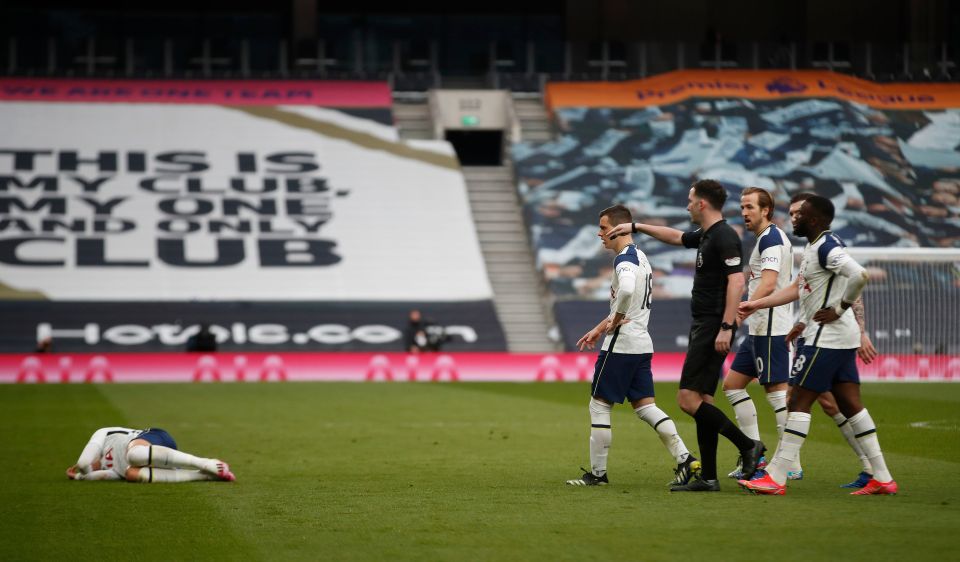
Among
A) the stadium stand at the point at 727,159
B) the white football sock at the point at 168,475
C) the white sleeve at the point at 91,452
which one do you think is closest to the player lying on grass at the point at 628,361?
the white football sock at the point at 168,475

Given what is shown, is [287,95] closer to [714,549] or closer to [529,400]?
[529,400]

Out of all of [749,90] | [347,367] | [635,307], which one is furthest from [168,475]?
[749,90]

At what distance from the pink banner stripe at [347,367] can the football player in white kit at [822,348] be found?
60.2 feet

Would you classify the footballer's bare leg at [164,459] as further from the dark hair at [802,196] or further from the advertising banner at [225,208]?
the advertising banner at [225,208]

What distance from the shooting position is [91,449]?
A: 1130cm

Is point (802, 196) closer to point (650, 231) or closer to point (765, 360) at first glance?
point (650, 231)

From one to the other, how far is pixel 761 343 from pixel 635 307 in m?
1.42

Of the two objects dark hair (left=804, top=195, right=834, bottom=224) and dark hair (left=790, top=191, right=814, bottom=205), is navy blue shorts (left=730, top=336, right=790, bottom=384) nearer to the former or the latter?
dark hair (left=790, top=191, right=814, bottom=205)

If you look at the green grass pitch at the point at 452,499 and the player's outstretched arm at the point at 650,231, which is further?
the player's outstretched arm at the point at 650,231

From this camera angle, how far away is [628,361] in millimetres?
10367

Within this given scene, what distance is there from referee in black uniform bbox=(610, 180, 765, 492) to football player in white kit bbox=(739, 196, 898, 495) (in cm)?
33

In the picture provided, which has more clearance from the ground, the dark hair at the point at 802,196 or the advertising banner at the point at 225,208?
the dark hair at the point at 802,196

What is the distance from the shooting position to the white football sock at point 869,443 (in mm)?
9812

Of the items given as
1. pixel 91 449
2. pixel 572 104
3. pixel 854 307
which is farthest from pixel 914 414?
pixel 572 104
